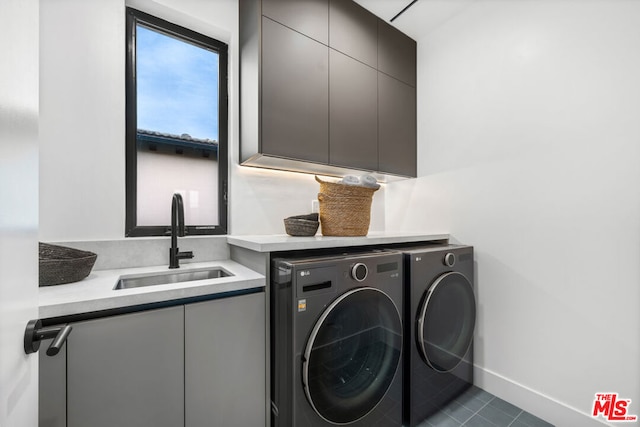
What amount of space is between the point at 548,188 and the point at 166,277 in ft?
7.49

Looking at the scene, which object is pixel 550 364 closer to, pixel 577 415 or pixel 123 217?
pixel 577 415

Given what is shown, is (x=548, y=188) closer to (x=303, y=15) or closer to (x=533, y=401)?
(x=533, y=401)

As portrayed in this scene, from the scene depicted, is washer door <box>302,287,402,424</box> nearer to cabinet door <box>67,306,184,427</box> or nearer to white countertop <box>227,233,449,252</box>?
white countertop <box>227,233,449,252</box>

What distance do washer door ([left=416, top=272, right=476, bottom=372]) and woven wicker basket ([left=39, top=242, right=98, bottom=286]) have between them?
168 cm

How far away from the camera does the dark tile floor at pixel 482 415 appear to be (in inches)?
59.8

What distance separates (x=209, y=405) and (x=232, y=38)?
2179 millimetres

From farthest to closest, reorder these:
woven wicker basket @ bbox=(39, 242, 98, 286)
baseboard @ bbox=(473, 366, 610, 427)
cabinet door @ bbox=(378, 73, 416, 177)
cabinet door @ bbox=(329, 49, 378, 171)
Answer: cabinet door @ bbox=(378, 73, 416, 177)
cabinet door @ bbox=(329, 49, 378, 171)
baseboard @ bbox=(473, 366, 610, 427)
woven wicker basket @ bbox=(39, 242, 98, 286)

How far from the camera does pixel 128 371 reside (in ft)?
3.17

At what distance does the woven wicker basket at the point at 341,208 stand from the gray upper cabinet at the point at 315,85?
11.0 inches

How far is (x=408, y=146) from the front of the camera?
2318 mm

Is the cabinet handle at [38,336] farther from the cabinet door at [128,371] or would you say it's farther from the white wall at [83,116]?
the white wall at [83,116]

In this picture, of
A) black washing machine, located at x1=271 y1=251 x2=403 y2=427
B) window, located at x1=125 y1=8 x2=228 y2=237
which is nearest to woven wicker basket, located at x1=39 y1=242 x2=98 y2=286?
window, located at x1=125 y1=8 x2=228 y2=237

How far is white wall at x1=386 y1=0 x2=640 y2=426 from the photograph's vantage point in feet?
4.42

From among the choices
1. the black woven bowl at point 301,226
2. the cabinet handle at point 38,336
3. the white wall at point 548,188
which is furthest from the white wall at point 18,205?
the white wall at point 548,188
